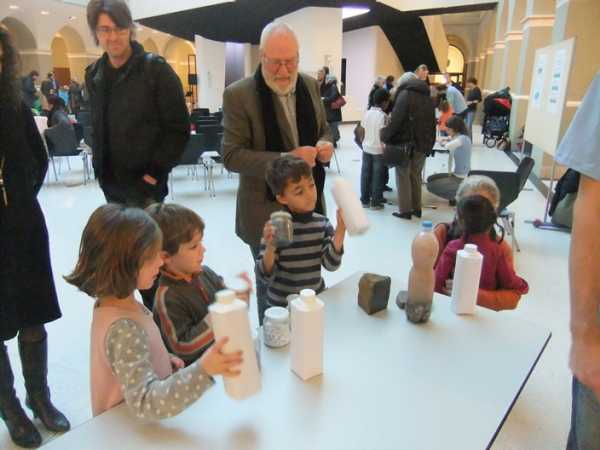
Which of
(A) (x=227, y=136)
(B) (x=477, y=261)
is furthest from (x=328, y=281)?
(B) (x=477, y=261)

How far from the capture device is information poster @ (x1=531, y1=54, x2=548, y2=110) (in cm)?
502

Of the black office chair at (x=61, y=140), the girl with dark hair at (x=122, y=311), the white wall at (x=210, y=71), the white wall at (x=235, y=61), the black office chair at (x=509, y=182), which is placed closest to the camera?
the girl with dark hair at (x=122, y=311)

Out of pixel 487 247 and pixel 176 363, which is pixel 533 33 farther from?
pixel 176 363

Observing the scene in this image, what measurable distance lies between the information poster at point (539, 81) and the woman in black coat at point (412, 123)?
1.67 m

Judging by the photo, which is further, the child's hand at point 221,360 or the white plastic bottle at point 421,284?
the white plastic bottle at point 421,284

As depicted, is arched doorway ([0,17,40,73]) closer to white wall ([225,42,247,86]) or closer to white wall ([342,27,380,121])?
white wall ([225,42,247,86])

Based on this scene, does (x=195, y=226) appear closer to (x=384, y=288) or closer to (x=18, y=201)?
(x=384, y=288)

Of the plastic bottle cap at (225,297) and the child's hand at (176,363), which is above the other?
the plastic bottle cap at (225,297)

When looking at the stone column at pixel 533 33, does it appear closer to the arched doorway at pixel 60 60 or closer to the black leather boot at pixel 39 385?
the black leather boot at pixel 39 385

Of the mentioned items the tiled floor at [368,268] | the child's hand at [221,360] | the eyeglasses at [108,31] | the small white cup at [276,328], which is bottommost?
the tiled floor at [368,268]

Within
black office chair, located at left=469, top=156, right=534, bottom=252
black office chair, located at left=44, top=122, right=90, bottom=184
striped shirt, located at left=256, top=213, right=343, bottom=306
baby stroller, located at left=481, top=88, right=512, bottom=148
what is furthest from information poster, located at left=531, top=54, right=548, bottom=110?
black office chair, located at left=44, top=122, right=90, bottom=184

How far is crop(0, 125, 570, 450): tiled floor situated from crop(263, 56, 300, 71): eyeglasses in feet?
4.31

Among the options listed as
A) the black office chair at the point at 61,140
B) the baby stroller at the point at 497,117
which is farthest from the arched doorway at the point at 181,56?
the black office chair at the point at 61,140

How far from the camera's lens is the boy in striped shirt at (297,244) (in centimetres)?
152
